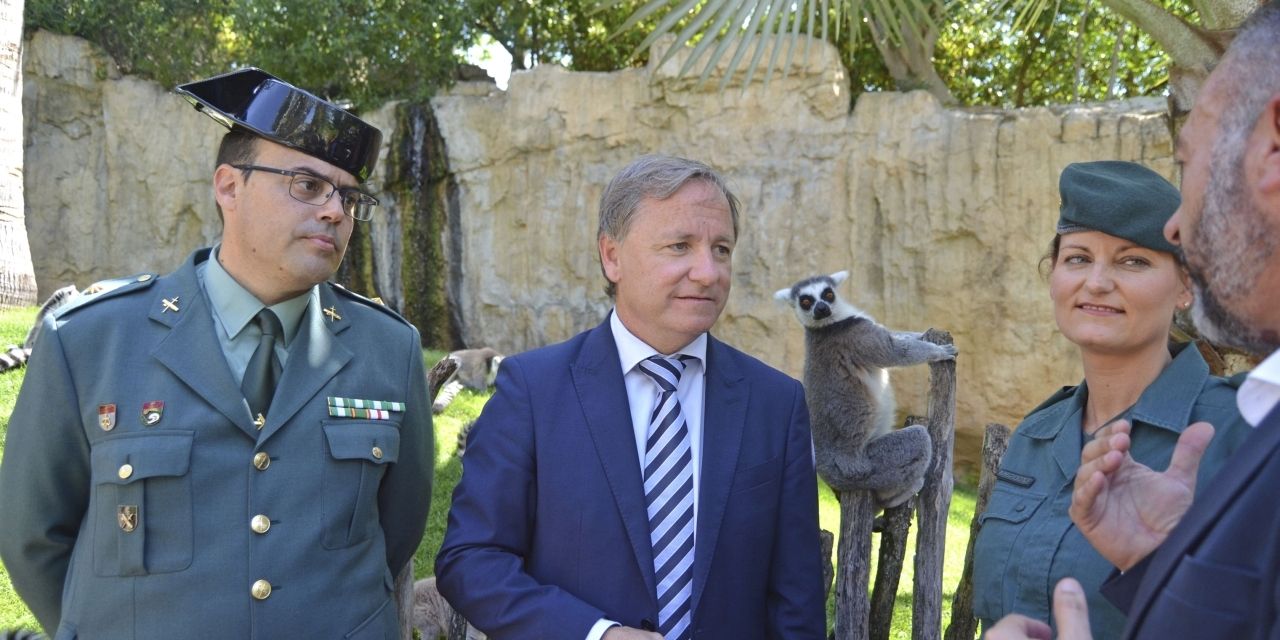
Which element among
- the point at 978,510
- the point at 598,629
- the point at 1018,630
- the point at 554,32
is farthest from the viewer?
the point at 554,32

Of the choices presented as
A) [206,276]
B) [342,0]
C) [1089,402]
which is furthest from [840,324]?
[342,0]

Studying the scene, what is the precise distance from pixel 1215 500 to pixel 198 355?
2.16 m

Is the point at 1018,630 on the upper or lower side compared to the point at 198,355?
lower

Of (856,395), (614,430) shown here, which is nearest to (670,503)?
(614,430)

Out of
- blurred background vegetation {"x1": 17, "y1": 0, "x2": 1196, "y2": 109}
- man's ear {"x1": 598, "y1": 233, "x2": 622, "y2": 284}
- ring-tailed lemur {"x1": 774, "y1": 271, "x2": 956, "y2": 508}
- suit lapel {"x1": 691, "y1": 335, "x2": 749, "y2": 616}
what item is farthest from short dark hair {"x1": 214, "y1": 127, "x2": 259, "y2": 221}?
blurred background vegetation {"x1": 17, "y1": 0, "x2": 1196, "y2": 109}

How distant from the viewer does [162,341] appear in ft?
7.95

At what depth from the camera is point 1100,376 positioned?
249 cm

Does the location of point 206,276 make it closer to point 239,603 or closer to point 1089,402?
point 239,603

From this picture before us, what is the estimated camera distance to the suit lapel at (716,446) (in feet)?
7.98

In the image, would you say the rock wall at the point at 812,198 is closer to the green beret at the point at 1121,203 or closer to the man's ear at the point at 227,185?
the green beret at the point at 1121,203

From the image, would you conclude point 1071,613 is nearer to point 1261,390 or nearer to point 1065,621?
point 1065,621

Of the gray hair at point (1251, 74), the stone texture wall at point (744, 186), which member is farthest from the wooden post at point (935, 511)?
the stone texture wall at point (744, 186)

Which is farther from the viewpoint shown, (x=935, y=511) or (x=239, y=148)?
(x=935, y=511)

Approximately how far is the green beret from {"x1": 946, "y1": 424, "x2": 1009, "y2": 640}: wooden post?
116 centimetres
